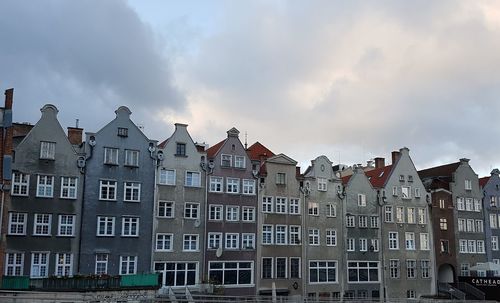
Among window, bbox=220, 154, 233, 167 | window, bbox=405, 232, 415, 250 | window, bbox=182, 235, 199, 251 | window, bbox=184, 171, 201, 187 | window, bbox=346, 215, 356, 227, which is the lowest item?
window, bbox=182, 235, 199, 251

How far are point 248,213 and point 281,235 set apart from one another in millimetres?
3973

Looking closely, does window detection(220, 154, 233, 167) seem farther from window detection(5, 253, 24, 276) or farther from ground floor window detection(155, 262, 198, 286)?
window detection(5, 253, 24, 276)

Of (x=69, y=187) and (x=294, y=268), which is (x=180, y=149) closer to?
(x=69, y=187)

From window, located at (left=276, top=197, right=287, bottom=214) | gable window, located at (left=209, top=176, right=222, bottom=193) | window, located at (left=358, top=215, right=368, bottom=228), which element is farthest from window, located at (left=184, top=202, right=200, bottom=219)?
window, located at (left=358, top=215, right=368, bottom=228)

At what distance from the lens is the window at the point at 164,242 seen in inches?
→ 1843

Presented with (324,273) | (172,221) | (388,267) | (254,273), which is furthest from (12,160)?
(388,267)

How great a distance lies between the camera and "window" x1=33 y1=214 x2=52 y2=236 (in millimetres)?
42000

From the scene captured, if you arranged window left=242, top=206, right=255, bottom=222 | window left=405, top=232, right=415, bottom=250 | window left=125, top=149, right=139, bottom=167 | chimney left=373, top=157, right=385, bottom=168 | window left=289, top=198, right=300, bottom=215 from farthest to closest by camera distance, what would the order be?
1. chimney left=373, top=157, right=385, bottom=168
2. window left=405, top=232, right=415, bottom=250
3. window left=289, top=198, right=300, bottom=215
4. window left=242, top=206, right=255, bottom=222
5. window left=125, top=149, right=139, bottom=167

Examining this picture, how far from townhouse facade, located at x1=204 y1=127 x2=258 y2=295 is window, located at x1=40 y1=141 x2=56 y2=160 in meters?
13.2

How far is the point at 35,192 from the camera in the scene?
1666 inches

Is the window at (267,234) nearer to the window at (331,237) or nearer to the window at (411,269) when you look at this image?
the window at (331,237)

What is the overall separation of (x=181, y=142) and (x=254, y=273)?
1324cm

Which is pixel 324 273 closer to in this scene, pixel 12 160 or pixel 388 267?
pixel 388 267

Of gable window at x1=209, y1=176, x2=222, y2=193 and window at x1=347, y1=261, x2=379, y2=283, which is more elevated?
gable window at x1=209, y1=176, x2=222, y2=193
